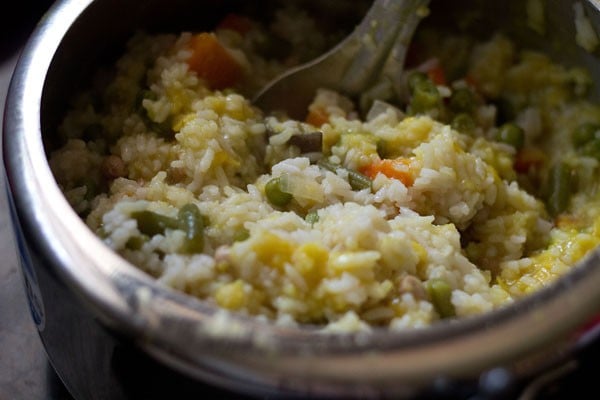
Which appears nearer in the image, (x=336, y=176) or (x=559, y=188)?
(x=336, y=176)

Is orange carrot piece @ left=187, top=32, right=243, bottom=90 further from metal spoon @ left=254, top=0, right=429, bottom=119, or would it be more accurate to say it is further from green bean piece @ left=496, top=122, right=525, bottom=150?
green bean piece @ left=496, top=122, right=525, bottom=150

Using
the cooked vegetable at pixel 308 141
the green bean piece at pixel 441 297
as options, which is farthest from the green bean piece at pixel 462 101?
the green bean piece at pixel 441 297

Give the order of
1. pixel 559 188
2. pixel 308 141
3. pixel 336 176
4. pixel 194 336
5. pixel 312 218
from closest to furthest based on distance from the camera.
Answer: pixel 194 336, pixel 312 218, pixel 336 176, pixel 308 141, pixel 559 188

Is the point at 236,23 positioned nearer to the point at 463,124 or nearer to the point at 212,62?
the point at 212,62

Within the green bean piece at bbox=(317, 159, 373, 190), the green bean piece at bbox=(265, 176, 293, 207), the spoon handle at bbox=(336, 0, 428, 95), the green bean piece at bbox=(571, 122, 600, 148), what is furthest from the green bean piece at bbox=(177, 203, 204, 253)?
the green bean piece at bbox=(571, 122, 600, 148)

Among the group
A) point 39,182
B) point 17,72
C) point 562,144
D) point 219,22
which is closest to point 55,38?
point 17,72

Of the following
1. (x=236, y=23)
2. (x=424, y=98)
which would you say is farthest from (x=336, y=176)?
(x=236, y=23)

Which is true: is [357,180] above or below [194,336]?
below

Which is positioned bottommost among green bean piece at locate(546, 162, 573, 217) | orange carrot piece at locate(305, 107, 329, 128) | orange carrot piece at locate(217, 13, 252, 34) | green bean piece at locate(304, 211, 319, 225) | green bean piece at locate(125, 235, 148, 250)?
green bean piece at locate(546, 162, 573, 217)
